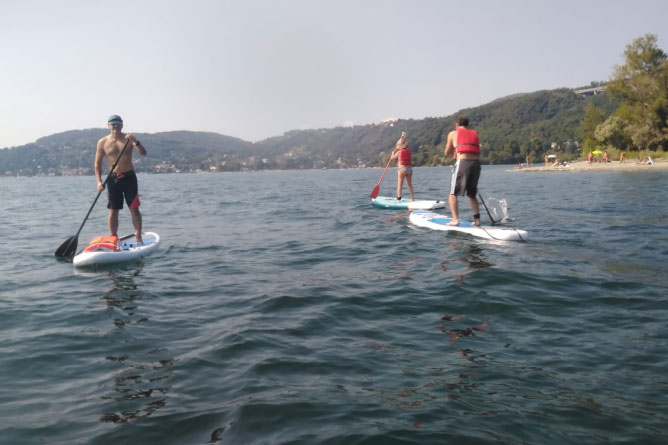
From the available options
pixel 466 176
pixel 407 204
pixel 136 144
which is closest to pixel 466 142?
pixel 466 176

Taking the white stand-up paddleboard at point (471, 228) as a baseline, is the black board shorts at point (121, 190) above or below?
above

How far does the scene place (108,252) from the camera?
858cm

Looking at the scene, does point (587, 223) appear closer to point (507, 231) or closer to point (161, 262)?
point (507, 231)

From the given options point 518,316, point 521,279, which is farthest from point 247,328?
point 521,279

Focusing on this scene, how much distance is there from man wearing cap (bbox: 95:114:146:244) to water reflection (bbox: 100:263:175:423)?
3.69 metres

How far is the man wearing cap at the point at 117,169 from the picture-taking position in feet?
30.1

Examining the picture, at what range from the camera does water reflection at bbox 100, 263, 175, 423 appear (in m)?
3.46

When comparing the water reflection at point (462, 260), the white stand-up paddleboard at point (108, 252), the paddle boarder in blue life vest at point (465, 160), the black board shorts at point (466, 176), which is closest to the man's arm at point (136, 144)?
the white stand-up paddleboard at point (108, 252)

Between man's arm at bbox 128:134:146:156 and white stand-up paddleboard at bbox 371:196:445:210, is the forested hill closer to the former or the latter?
white stand-up paddleboard at bbox 371:196:445:210

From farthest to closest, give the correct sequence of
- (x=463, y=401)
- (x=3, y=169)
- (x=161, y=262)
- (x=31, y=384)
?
(x=3, y=169) → (x=161, y=262) → (x=31, y=384) → (x=463, y=401)

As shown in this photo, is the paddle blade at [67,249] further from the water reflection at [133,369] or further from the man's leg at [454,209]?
the man's leg at [454,209]

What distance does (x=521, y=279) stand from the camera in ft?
22.5

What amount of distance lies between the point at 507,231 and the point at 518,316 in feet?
16.2

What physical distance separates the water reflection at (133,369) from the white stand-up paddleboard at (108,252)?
2485mm
